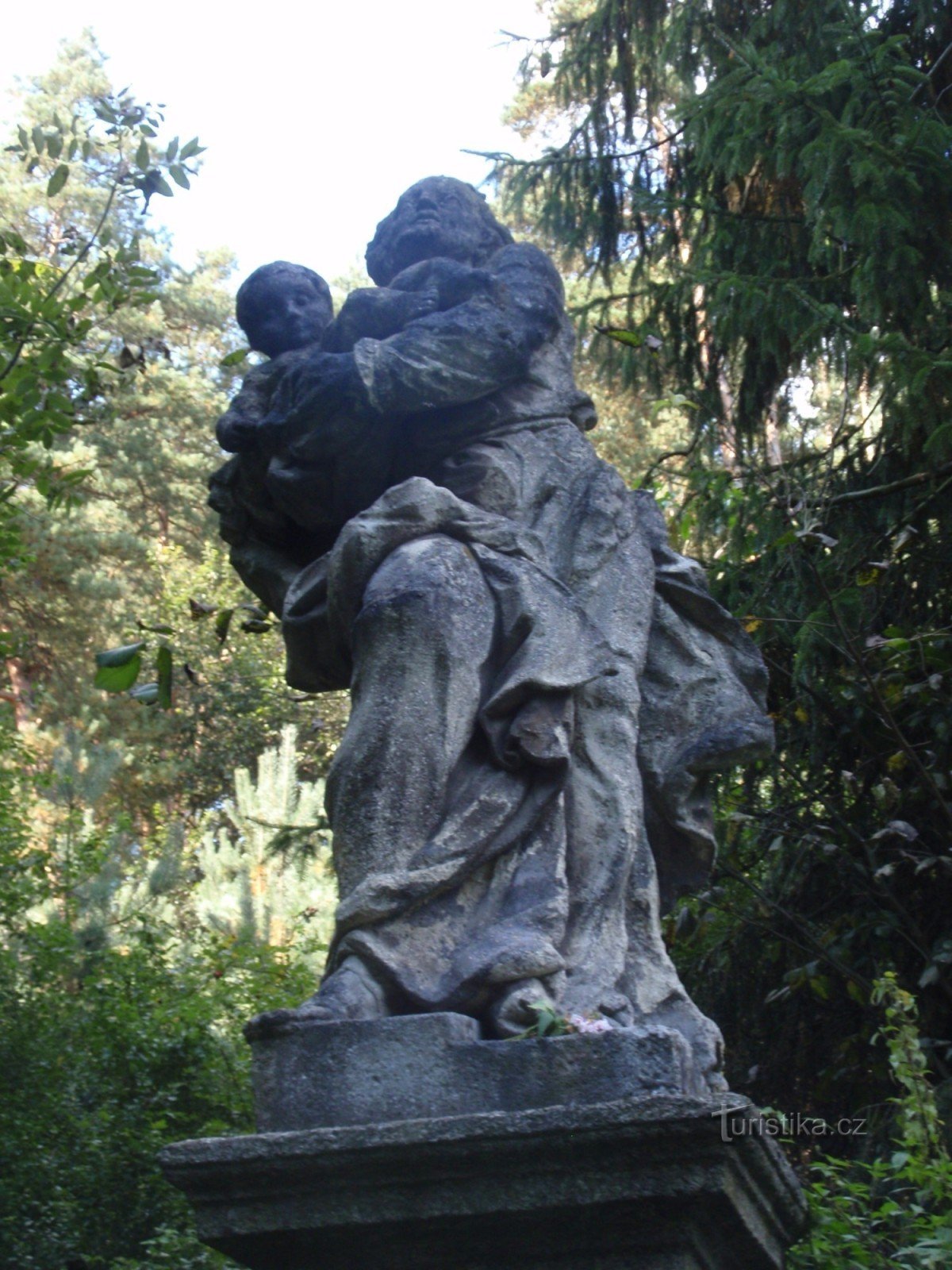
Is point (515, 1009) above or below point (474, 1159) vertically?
above

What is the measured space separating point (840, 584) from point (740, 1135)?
5.12 m

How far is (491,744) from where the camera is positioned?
11.5 feet

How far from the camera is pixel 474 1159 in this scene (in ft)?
8.98

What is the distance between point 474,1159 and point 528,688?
108cm

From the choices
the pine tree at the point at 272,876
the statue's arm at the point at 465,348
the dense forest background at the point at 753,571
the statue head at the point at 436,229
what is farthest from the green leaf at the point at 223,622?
the pine tree at the point at 272,876

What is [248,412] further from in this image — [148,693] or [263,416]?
[148,693]

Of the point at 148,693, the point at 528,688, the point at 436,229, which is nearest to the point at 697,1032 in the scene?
the point at 528,688

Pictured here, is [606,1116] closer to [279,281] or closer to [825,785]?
[279,281]

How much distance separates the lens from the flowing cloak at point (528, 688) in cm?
328

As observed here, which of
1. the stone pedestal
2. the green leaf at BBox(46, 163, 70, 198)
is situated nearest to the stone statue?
the stone pedestal

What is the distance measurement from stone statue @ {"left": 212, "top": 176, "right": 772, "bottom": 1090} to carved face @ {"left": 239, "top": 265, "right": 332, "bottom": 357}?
0.04 feet

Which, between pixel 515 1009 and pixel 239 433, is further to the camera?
pixel 239 433

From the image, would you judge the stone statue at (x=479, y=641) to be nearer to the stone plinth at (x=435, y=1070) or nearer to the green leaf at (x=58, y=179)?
the stone plinth at (x=435, y=1070)

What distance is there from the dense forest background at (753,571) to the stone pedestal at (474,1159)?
1.20m
